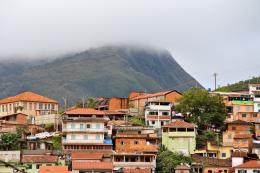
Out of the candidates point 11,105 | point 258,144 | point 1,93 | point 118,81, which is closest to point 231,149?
point 258,144

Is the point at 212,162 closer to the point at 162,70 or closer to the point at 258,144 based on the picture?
the point at 258,144

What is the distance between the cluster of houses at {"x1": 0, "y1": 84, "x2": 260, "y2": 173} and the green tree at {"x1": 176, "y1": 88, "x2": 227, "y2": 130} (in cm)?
143

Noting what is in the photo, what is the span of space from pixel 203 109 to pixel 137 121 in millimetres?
8057

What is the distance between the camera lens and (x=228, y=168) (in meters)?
61.2

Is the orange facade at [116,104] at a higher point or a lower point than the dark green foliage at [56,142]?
higher

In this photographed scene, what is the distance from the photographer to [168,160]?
61562mm

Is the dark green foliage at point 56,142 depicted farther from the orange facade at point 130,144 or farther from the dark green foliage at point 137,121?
the dark green foliage at point 137,121

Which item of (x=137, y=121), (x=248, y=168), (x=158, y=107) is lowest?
(x=248, y=168)

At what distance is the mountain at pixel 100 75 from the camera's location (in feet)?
498

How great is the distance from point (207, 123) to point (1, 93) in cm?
10065

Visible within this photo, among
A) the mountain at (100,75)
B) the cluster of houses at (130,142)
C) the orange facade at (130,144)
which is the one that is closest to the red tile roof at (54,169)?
the cluster of houses at (130,142)

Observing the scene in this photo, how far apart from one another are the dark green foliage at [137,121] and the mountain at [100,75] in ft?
204

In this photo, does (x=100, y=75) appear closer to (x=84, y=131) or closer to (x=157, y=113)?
(x=157, y=113)

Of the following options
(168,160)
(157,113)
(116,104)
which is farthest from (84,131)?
(116,104)
